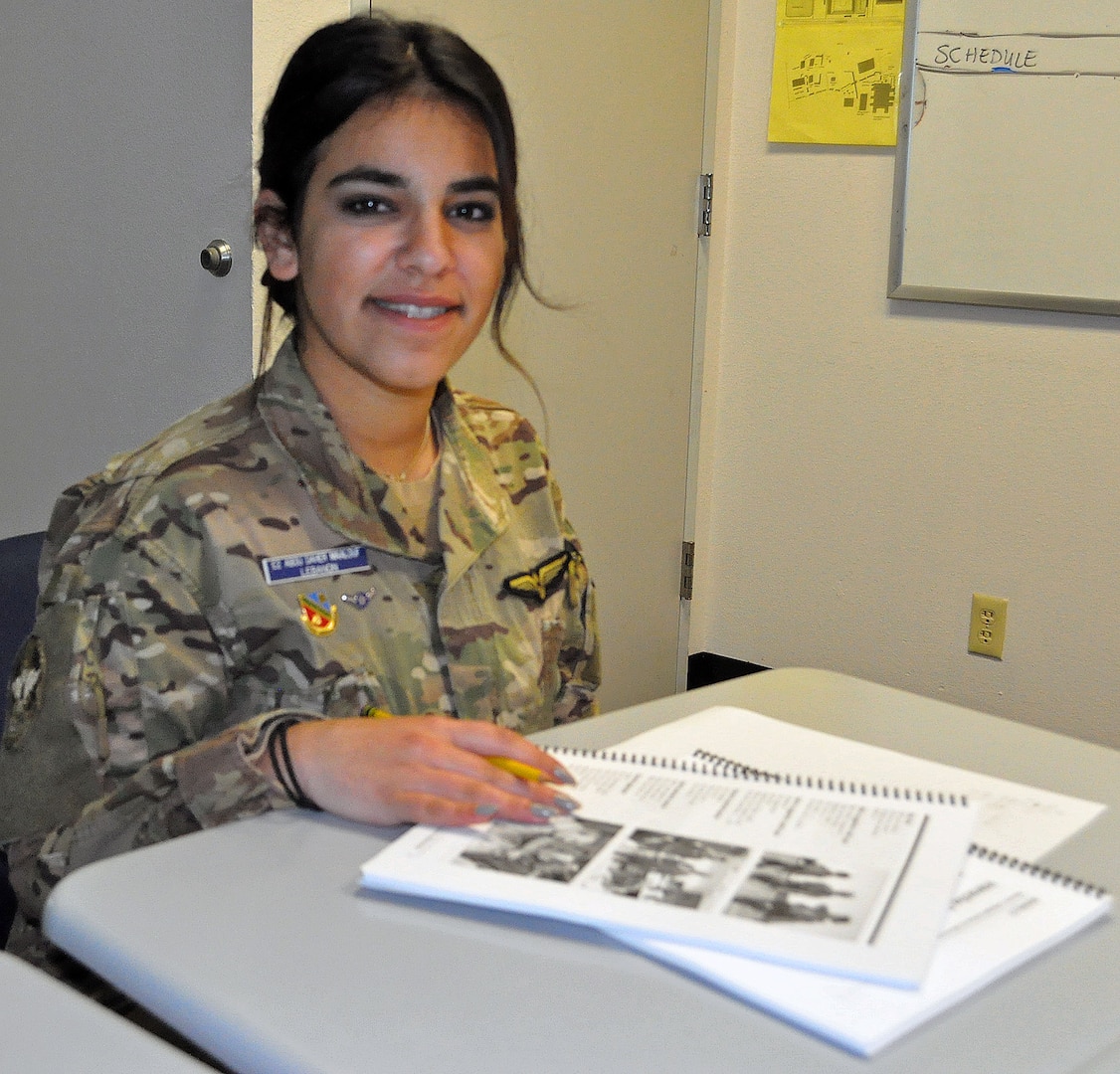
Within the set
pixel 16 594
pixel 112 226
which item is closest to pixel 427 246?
pixel 16 594

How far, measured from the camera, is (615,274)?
2.93m

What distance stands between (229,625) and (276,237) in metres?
0.40

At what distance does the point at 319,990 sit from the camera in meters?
0.71

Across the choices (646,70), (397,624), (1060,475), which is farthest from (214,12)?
(1060,475)

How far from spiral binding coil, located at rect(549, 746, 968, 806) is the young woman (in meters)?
0.13

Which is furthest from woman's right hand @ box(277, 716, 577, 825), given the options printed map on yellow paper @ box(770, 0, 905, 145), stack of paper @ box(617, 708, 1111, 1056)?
printed map on yellow paper @ box(770, 0, 905, 145)

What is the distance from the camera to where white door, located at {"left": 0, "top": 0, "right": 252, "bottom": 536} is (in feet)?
7.58

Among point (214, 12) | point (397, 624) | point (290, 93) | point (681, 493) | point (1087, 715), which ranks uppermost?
point (214, 12)

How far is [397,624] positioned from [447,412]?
265mm

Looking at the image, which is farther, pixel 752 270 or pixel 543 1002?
pixel 752 270

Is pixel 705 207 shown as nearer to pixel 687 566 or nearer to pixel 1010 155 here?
pixel 1010 155

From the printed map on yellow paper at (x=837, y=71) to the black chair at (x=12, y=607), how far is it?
6.86 ft

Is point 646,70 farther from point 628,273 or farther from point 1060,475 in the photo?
point 1060,475

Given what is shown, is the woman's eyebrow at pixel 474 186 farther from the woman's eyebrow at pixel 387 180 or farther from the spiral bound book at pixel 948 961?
the spiral bound book at pixel 948 961
